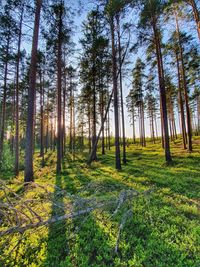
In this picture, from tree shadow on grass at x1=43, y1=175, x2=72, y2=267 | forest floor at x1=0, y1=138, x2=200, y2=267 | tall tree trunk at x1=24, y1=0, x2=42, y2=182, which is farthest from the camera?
tall tree trunk at x1=24, y1=0, x2=42, y2=182

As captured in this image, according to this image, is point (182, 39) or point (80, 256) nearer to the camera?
Answer: point (80, 256)

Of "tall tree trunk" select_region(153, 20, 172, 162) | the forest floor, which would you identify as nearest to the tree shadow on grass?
the forest floor

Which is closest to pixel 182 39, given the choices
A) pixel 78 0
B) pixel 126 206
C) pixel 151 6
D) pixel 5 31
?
pixel 151 6

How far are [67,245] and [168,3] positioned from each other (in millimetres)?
10437

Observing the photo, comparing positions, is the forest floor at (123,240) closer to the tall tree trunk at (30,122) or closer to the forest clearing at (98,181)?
the forest clearing at (98,181)

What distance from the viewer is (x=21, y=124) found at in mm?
14008

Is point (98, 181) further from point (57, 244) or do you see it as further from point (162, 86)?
point (162, 86)

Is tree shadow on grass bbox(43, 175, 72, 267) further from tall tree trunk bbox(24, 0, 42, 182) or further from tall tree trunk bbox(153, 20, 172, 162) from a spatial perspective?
tall tree trunk bbox(153, 20, 172, 162)

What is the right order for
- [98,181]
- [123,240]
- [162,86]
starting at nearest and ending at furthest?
[123,240] → [98,181] → [162,86]

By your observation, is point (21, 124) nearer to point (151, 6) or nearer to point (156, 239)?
point (151, 6)

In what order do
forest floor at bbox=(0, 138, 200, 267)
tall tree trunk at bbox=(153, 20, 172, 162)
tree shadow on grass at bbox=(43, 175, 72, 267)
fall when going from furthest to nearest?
tall tree trunk at bbox=(153, 20, 172, 162) → tree shadow on grass at bbox=(43, 175, 72, 267) → forest floor at bbox=(0, 138, 200, 267)

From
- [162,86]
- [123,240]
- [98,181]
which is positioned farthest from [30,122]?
[162,86]

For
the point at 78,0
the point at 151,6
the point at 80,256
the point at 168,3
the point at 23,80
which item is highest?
the point at 78,0

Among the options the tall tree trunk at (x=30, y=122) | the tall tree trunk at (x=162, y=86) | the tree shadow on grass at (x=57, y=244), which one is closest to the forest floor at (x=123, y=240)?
the tree shadow on grass at (x=57, y=244)
